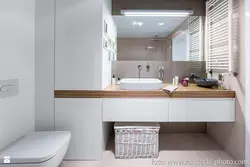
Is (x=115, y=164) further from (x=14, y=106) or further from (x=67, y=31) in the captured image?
(x=67, y=31)

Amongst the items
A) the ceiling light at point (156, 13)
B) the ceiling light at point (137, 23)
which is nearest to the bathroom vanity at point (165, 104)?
the ceiling light at point (137, 23)

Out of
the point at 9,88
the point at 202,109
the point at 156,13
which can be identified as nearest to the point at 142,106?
the point at 202,109

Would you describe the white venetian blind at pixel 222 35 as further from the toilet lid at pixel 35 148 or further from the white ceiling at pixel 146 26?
the toilet lid at pixel 35 148

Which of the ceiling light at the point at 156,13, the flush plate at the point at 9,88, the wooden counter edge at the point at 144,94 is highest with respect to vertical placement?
the ceiling light at the point at 156,13

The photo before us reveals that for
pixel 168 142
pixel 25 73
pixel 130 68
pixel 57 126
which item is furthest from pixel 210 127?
pixel 25 73

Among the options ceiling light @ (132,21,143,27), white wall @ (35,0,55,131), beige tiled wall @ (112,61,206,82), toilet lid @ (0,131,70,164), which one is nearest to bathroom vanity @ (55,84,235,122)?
white wall @ (35,0,55,131)

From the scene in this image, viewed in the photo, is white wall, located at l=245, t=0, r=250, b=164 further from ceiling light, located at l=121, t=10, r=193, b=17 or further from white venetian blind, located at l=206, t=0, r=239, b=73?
ceiling light, located at l=121, t=10, r=193, b=17

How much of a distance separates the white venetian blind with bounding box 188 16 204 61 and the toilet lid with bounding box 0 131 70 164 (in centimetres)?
227

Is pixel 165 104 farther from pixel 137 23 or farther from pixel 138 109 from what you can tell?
pixel 137 23

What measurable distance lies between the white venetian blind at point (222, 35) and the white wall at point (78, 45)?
1514mm

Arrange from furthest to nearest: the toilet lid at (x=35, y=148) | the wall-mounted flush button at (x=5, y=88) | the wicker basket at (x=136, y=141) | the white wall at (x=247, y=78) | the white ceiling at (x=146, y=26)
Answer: the white ceiling at (x=146, y=26) < the wicker basket at (x=136, y=141) < the white wall at (x=247, y=78) < the wall-mounted flush button at (x=5, y=88) < the toilet lid at (x=35, y=148)

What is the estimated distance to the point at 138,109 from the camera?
7.97 ft

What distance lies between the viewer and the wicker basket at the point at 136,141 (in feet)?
8.34

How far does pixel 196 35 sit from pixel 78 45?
6.18ft
